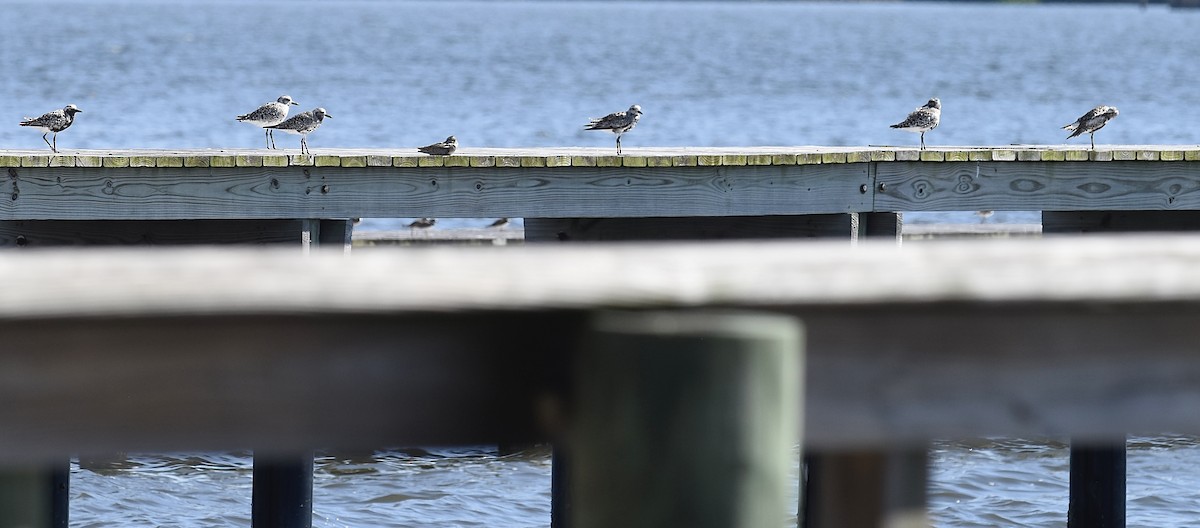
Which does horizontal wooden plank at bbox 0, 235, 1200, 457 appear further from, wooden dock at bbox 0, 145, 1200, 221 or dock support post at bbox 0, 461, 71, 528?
wooden dock at bbox 0, 145, 1200, 221

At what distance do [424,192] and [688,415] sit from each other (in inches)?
262

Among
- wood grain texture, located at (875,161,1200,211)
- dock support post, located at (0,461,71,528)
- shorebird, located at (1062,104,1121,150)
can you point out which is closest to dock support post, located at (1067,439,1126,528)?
wood grain texture, located at (875,161,1200,211)

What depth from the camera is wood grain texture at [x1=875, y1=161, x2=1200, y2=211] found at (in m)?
8.45

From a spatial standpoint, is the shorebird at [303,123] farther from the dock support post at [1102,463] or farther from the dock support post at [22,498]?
the dock support post at [22,498]

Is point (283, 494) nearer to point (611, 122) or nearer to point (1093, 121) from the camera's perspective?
point (611, 122)

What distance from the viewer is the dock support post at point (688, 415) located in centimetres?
156

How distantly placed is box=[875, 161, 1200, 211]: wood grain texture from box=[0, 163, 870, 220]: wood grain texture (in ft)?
1.40

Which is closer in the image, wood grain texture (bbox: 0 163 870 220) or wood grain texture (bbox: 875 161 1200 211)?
wood grain texture (bbox: 0 163 870 220)

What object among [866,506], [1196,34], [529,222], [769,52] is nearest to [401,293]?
[866,506]

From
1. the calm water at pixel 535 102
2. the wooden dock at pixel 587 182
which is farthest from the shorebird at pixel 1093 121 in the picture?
the wooden dock at pixel 587 182

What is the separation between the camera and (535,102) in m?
44.5

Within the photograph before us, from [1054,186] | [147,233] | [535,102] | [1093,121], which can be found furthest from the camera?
[535,102]

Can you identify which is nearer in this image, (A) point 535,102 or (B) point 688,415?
(B) point 688,415

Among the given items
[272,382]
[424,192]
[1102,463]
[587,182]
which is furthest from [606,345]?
[1102,463]
